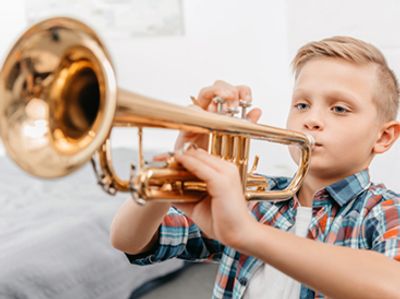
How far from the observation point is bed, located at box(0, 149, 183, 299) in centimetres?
128

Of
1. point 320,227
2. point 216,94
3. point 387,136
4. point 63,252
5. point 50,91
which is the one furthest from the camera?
point 63,252

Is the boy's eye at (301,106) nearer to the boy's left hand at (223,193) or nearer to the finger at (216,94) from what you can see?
the finger at (216,94)

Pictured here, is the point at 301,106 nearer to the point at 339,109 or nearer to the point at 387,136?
the point at 339,109

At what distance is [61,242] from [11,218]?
0.99 ft

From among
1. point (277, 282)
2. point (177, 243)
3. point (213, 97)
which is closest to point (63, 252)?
point (177, 243)

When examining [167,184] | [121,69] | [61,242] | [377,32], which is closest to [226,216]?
[167,184]

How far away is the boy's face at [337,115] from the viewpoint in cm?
96

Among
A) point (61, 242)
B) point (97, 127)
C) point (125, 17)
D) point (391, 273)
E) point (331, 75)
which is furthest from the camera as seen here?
point (125, 17)

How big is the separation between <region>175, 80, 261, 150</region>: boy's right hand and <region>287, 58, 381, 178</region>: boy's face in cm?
14

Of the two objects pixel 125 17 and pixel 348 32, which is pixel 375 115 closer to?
pixel 348 32

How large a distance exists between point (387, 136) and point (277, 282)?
36cm

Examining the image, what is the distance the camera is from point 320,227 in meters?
0.96

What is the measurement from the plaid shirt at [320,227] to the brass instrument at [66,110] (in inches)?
13.0

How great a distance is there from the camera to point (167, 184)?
0.71m
